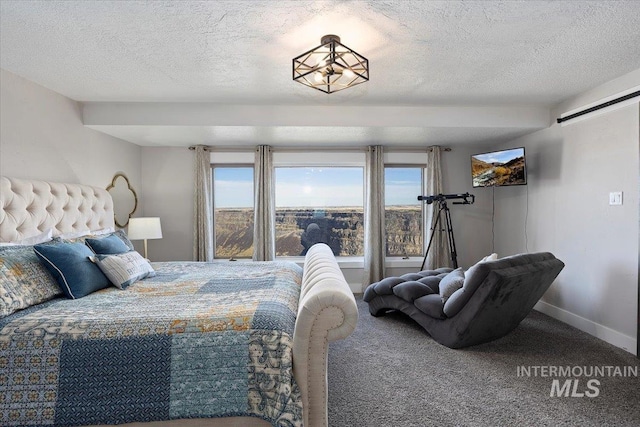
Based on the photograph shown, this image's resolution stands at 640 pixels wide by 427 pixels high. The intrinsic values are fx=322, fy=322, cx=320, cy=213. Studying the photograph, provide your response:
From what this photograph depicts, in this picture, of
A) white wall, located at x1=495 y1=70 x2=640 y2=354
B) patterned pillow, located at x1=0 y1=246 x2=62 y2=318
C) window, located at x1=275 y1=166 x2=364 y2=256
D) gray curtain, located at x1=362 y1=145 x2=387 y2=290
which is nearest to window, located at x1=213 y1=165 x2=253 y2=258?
window, located at x1=275 y1=166 x2=364 y2=256

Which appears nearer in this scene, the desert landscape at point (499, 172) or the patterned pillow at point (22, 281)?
the patterned pillow at point (22, 281)

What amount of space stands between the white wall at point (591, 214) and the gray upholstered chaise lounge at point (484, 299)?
2.11 ft

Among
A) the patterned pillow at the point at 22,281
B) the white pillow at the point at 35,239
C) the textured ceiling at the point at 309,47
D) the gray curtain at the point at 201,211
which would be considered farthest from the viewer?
the gray curtain at the point at 201,211

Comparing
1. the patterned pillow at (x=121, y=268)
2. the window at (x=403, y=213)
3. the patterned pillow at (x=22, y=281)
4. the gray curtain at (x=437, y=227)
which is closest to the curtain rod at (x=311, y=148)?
the gray curtain at (x=437, y=227)

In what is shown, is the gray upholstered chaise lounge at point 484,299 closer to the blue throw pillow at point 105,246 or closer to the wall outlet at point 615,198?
the wall outlet at point 615,198

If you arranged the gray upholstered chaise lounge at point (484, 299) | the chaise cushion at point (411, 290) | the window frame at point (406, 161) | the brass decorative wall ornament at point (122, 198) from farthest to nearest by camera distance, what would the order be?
1. the window frame at point (406, 161)
2. the brass decorative wall ornament at point (122, 198)
3. the chaise cushion at point (411, 290)
4. the gray upholstered chaise lounge at point (484, 299)

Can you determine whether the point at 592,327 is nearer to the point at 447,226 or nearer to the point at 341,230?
the point at 447,226

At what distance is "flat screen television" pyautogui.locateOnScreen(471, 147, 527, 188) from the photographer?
375 cm

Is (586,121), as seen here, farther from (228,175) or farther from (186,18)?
(228,175)

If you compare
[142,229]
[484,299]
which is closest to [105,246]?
[142,229]

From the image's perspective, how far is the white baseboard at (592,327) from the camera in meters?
2.79

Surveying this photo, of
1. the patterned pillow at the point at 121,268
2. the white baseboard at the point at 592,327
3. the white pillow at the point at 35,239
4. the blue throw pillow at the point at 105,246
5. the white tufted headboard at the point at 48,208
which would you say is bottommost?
the white baseboard at the point at 592,327

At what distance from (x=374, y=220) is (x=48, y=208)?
11.9 feet

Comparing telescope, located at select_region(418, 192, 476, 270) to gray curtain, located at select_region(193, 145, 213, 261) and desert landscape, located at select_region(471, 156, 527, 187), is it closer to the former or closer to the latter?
desert landscape, located at select_region(471, 156, 527, 187)
